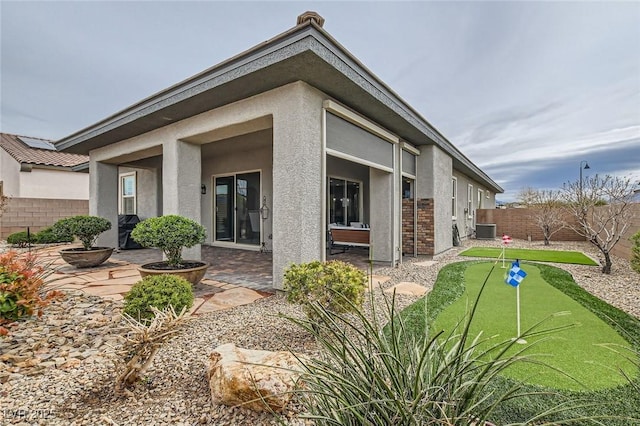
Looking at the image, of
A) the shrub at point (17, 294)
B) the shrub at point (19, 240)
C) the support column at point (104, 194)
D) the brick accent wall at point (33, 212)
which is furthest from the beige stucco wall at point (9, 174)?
the shrub at point (17, 294)

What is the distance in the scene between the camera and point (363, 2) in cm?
754

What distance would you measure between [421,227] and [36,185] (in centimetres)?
1768

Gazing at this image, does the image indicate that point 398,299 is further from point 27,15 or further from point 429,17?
point 27,15

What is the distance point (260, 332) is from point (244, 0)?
8.16 metres

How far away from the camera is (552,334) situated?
326cm

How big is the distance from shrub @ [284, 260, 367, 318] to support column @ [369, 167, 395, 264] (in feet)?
14.4

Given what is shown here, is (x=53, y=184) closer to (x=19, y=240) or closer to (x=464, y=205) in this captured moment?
(x=19, y=240)

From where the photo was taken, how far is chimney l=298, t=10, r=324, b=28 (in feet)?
12.6

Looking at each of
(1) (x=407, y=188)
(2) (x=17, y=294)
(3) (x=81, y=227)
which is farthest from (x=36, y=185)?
(1) (x=407, y=188)

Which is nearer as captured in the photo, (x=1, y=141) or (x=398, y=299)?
(x=398, y=299)

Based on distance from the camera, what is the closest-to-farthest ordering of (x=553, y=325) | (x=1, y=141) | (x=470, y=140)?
1. (x=553, y=325)
2. (x=1, y=141)
3. (x=470, y=140)

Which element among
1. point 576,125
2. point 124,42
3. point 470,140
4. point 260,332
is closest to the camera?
point 260,332

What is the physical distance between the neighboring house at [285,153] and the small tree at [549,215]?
14.4 feet

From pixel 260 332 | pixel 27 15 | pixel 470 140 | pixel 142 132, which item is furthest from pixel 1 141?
pixel 470 140
